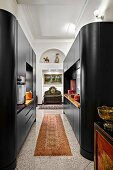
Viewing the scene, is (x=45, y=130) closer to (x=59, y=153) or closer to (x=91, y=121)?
(x=59, y=153)

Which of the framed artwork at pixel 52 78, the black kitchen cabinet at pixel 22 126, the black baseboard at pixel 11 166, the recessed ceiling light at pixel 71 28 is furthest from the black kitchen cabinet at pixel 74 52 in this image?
the framed artwork at pixel 52 78

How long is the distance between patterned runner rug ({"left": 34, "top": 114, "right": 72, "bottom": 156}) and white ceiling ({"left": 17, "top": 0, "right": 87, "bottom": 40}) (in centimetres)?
380

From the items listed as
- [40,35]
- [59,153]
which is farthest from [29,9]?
[59,153]

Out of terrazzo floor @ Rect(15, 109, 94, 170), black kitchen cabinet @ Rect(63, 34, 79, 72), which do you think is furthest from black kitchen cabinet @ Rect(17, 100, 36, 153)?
black kitchen cabinet @ Rect(63, 34, 79, 72)

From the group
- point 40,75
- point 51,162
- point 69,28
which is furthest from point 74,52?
point 40,75

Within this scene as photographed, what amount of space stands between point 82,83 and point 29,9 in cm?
429

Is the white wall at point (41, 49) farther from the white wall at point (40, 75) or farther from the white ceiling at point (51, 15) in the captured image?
the white ceiling at point (51, 15)

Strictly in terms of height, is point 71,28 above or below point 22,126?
above

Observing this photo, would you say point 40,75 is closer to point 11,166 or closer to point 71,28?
point 71,28

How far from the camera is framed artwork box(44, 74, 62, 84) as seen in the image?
11086 millimetres

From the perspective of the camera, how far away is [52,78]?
11.1m

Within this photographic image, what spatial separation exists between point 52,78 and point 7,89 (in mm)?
8609

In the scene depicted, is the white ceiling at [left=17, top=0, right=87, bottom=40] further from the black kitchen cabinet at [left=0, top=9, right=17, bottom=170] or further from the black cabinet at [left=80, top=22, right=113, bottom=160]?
the black kitchen cabinet at [left=0, top=9, right=17, bottom=170]

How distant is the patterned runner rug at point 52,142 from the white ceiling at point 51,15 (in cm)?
380
